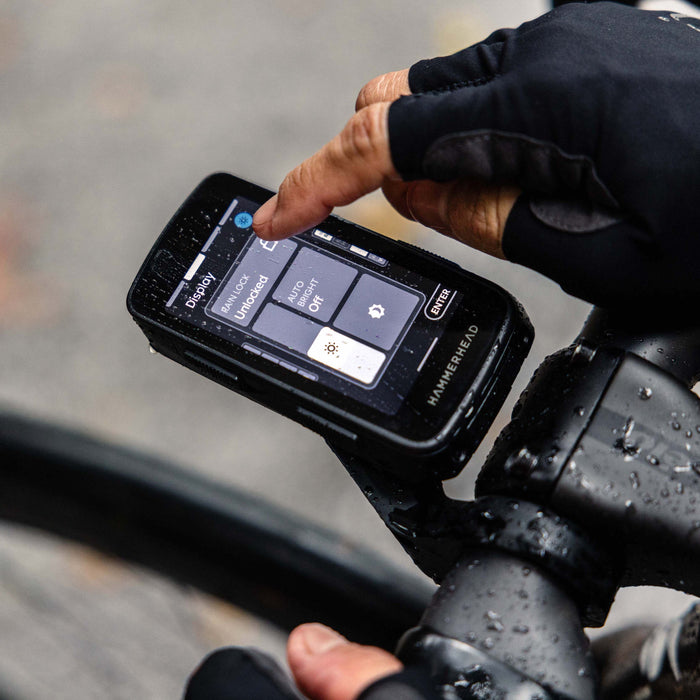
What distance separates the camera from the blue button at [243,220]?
736mm

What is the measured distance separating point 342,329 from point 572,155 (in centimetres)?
24

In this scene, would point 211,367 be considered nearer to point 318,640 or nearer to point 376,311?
point 376,311

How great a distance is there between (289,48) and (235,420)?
91cm

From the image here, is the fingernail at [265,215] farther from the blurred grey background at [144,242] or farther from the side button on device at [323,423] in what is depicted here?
the blurred grey background at [144,242]

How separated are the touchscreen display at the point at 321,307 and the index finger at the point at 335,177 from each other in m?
0.05

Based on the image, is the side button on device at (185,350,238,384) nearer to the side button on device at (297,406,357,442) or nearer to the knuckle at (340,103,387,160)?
the side button on device at (297,406,357,442)

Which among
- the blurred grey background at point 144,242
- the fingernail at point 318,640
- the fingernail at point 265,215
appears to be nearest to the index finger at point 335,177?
the fingernail at point 265,215

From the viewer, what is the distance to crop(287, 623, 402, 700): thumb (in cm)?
47

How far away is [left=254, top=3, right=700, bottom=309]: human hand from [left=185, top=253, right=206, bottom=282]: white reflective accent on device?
125 mm

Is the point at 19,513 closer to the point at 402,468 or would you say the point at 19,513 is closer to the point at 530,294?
the point at 402,468

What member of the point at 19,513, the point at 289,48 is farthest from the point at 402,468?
the point at 289,48

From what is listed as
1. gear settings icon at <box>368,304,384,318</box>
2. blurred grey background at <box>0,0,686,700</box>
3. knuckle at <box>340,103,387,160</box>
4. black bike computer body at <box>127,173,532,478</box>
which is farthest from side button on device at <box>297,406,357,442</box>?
blurred grey background at <box>0,0,686,700</box>

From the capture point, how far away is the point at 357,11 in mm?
1894

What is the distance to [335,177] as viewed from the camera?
2.07 ft
